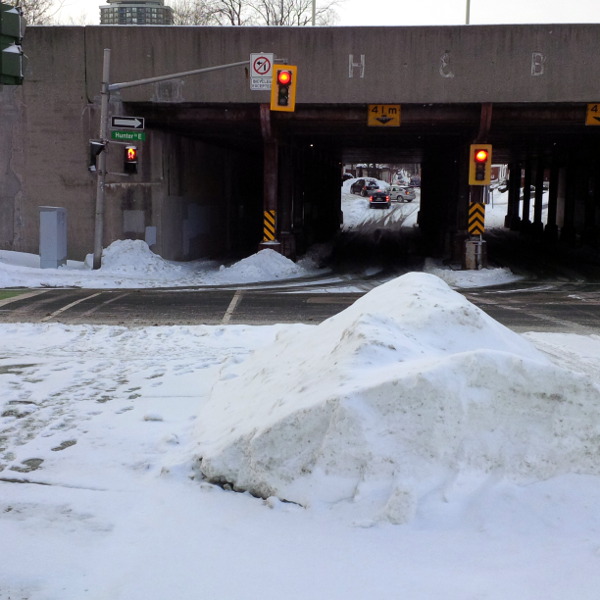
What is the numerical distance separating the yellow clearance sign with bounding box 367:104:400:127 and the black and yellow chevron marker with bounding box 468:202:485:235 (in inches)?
149

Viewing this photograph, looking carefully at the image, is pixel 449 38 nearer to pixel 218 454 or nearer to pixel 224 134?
pixel 224 134

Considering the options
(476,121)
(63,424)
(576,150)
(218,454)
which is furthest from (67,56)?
(576,150)

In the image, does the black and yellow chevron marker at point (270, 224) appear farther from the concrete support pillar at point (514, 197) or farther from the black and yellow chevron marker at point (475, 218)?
the concrete support pillar at point (514, 197)

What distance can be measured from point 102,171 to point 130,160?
0.88 m

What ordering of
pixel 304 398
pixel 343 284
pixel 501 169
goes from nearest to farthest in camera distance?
pixel 304 398, pixel 343 284, pixel 501 169

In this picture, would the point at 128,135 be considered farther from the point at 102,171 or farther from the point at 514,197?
the point at 514,197

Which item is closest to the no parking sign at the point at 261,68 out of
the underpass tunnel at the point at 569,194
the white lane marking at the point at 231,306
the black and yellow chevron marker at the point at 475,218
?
the white lane marking at the point at 231,306

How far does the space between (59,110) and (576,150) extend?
81.9ft

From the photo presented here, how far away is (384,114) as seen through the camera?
22828 millimetres

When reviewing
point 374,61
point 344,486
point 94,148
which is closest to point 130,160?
point 94,148

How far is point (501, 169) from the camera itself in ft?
346

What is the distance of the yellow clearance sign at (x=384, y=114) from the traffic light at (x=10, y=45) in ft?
51.5

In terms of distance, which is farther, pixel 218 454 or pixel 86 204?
pixel 86 204

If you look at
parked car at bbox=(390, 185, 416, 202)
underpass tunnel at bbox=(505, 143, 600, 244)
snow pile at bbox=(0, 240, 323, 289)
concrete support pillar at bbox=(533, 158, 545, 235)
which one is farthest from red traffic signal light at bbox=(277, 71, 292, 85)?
parked car at bbox=(390, 185, 416, 202)
